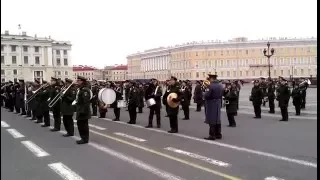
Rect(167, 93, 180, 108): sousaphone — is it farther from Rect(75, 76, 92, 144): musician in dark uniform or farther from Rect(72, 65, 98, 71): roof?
Rect(72, 65, 98, 71): roof

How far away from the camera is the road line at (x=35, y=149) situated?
373 inches

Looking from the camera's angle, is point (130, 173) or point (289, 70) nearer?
point (130, 173)

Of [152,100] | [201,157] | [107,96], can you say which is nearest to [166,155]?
[201,157]

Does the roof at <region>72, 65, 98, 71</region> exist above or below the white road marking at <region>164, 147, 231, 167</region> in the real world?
above

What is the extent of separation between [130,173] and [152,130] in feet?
21.2

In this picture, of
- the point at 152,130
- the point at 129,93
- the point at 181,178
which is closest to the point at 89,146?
the point at 152,130

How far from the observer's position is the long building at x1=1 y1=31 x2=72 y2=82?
13325 cm

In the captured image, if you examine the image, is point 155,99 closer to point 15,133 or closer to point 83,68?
point 15,133

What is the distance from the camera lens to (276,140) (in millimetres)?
10656

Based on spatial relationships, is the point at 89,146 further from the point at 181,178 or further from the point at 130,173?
the point at 181,178

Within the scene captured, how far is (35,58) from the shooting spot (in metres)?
141

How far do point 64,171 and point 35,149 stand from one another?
3055mm

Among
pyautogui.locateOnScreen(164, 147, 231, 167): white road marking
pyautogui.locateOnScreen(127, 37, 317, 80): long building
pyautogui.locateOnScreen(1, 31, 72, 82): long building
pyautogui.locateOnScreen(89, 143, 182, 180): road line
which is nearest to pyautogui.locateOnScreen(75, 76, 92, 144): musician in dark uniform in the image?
pyautogui.locateOnScreen(89, 143, 182, 180): road line

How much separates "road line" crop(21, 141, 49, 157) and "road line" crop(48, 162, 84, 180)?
4.56ft
